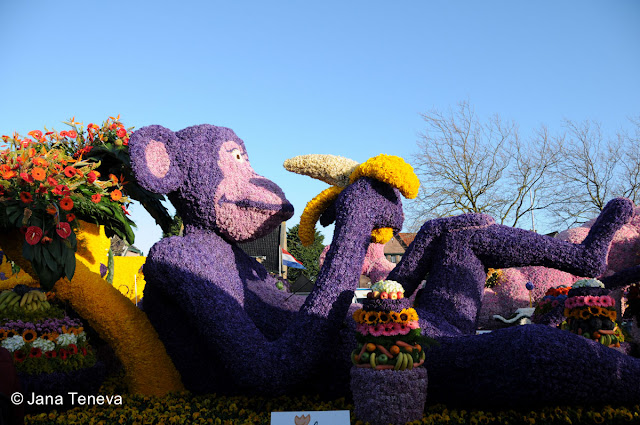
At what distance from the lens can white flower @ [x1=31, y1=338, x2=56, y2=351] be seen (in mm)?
3654

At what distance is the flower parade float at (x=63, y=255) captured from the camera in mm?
3621

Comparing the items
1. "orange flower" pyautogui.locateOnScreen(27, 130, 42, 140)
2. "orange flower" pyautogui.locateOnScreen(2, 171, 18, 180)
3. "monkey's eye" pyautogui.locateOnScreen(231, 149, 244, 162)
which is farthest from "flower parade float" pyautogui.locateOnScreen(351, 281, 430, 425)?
"orange flower" pyautogui.locateOnScreen(27, 130, 42, 140)

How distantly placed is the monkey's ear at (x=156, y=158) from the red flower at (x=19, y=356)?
1.49 meters

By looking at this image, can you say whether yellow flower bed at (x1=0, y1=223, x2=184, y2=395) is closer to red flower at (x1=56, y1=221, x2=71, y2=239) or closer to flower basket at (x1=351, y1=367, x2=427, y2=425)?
red flower at (x1=56, y1=221, x2=71, y2=239)

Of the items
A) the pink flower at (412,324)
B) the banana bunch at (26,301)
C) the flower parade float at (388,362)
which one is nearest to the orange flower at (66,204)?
the banana bunch at (26,301)

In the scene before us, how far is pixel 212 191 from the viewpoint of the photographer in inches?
148

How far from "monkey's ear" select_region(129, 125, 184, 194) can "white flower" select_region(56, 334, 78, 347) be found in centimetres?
133

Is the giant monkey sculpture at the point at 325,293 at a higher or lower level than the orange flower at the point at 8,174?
lower

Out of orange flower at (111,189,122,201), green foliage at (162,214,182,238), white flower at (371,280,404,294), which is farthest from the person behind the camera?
green foliage at (162,214,182,238)

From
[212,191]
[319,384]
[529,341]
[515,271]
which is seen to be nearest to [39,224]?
[212,191]

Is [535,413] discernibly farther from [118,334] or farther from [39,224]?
[39,224]

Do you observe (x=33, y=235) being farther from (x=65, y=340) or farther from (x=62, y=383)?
(x=62, y=383)

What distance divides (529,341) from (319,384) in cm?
143

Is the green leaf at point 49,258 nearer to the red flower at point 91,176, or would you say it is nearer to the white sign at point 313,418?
the red flower at point 91,176
